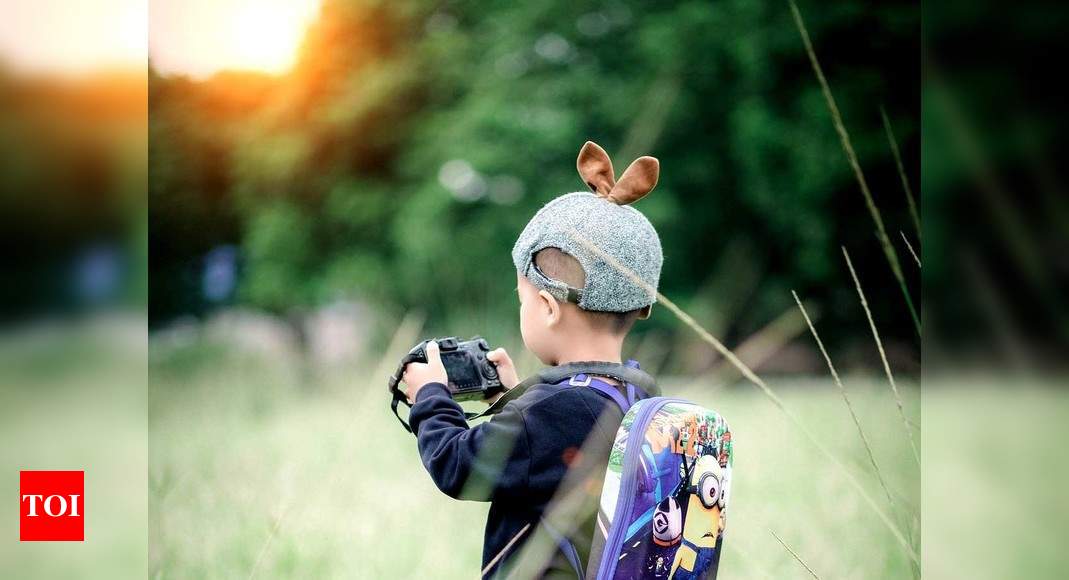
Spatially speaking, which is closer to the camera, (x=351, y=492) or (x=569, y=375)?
(x=569, y=375)

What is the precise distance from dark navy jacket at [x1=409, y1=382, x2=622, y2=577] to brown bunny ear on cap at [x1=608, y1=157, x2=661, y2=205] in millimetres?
323

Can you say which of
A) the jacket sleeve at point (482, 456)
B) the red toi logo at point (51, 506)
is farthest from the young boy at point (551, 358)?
the red toi logo at point (51, 506)

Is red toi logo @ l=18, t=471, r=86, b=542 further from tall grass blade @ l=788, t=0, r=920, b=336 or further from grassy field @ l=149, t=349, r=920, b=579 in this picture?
tall grass blade @ l=788, t=0, r=920, b=336

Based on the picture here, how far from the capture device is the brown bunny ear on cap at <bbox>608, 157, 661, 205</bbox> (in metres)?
1.43

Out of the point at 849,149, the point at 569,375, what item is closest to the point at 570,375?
the point at 569,375

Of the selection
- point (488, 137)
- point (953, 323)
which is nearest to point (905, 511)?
point (953, 323)

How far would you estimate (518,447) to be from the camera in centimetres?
127

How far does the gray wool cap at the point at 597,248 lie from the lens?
53.9 inches

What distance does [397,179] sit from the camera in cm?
979

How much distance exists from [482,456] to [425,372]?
198 millimetres

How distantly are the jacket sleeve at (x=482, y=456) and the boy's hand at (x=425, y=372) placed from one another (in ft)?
0.36

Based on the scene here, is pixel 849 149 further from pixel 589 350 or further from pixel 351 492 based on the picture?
pixel 351 492

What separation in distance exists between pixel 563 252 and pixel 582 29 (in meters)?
8.52

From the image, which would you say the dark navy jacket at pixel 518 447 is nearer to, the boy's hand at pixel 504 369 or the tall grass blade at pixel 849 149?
the boy's hand at pixel 504 369
